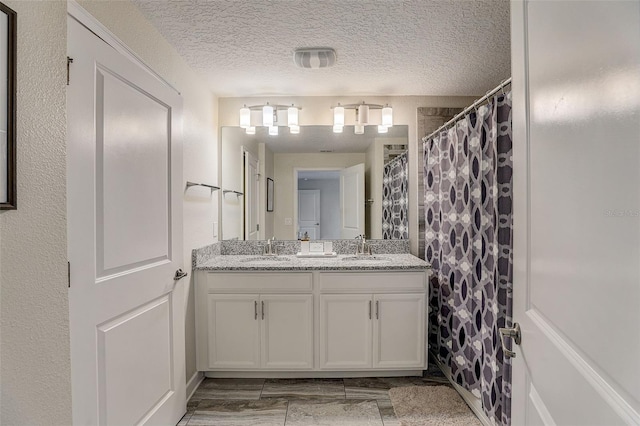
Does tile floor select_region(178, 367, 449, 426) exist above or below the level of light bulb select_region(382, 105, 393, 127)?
below

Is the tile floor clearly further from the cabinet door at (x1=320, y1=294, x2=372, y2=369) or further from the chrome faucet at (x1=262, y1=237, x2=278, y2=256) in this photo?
the chrome faucet at (x1=262, y1=237, x2=278, y2=256)

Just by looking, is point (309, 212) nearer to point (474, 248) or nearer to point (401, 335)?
point (401, 335)

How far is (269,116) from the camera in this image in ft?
9.27

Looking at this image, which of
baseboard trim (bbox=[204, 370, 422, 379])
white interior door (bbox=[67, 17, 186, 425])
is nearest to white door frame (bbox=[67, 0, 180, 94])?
white interior door (bbox=[67, 17, 186, 425])

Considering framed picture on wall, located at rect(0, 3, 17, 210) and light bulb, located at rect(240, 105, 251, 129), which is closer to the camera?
framed picture on wall, located at rect(0, 3, 17, 210)

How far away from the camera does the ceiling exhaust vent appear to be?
2074 millimetres

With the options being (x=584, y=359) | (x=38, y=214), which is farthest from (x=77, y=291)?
(x=584, y=359)

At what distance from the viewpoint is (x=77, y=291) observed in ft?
3.91

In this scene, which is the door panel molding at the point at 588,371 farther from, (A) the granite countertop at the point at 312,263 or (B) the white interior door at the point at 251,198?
(B) the white interior door at the point at 251,198

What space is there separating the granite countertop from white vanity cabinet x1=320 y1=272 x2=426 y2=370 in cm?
6

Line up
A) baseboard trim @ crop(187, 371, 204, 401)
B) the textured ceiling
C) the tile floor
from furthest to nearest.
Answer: baseboard trim @ crop(187, 371, 204, 401) < the tile floor < the textured ceiling

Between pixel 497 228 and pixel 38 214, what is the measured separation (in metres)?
1.90

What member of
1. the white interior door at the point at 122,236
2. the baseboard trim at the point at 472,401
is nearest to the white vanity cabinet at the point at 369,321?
the baseboard trim at the point at 472,401

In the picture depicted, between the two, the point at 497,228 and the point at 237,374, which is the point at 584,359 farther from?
the point at 237,374
